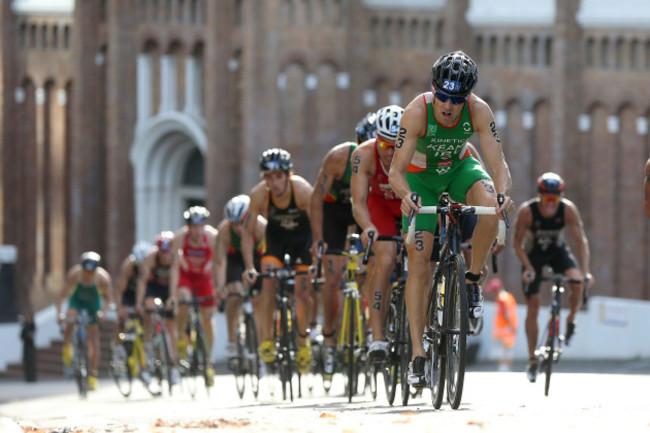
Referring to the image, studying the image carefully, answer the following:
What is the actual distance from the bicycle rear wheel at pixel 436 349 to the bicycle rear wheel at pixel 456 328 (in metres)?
0.06

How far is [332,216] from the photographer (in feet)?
42.2

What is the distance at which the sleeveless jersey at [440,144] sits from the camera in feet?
28.6

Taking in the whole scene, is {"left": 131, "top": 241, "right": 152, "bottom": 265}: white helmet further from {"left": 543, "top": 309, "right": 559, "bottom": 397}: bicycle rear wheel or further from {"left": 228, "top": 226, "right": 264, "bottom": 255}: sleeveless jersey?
{"left": 543, "top": 309, "right": 559, "bottom": 397}: bicycle rear wheel

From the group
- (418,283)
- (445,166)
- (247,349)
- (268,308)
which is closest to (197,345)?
(247,349)

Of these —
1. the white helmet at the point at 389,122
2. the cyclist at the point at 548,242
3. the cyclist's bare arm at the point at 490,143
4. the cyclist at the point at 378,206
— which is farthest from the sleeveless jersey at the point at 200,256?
the cyclist's bare arm at the point at 490,143

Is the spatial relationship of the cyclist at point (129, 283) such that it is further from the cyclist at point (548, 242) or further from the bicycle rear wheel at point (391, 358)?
the bicycle rear wheel at point (391, 358)

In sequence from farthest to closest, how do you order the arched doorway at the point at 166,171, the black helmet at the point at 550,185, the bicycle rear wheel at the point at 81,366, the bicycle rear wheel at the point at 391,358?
the arched doorway at the point at 166,171
the bicycle rear wheel at the point at 81,366
the black helmet at the point at 550,185
the bicycle rear wheel at the point at 391,358

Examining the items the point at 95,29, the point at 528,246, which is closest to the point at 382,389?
the point at 528,246

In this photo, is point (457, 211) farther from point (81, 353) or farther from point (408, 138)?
point (81, 353)

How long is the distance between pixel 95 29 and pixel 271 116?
6.92 m

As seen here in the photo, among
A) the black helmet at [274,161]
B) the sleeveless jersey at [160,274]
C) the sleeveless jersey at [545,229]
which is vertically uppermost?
the black helmet at [274,161]

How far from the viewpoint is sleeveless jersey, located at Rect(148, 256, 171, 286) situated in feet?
64.5

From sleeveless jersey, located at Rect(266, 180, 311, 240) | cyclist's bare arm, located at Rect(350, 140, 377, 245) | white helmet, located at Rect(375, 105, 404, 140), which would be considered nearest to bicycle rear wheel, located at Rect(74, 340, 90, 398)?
sleeveless jersey, located at Rect(266, 180, 311, 240)

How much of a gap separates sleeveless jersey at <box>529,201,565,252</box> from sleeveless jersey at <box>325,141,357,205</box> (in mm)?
2287
